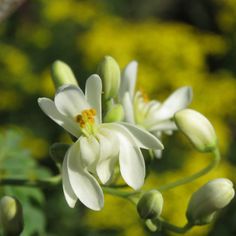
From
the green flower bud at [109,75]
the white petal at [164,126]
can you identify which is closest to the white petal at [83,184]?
the green flower bud at [109,75]

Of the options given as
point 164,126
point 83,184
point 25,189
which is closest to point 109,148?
point 83,184

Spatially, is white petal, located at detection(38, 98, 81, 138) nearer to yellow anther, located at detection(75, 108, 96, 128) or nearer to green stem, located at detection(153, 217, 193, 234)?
yellow anther, located at detection(75, 108, 96, 128)

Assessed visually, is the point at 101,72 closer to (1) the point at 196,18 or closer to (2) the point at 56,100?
(2) the point at 56,100

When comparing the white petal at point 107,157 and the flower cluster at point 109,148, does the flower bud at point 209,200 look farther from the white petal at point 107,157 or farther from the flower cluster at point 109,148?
the white petal at point 107,157

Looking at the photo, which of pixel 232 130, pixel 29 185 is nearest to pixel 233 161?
pixel 232 130

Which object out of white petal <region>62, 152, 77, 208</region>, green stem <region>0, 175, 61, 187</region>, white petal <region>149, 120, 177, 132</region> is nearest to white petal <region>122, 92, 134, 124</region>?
white petal <region>149, 120, 177, 132</region>

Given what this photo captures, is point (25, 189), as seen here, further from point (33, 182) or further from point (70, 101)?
point (70, 101)
